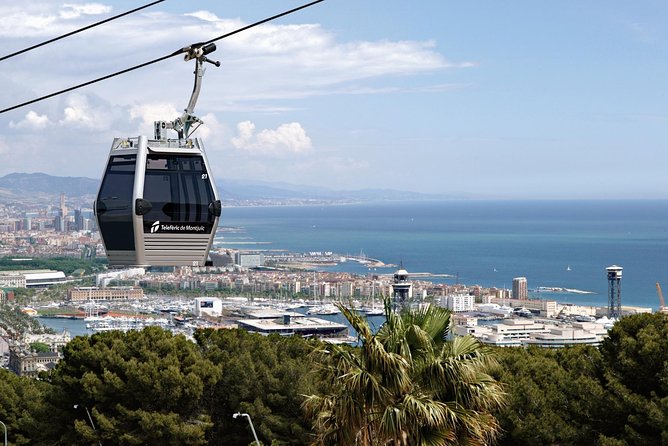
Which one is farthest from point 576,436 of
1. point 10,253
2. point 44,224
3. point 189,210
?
point 44,224

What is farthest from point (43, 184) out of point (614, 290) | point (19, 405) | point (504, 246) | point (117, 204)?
point (117, 204)

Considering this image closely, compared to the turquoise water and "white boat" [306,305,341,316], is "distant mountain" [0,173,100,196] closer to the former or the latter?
the turquoise water

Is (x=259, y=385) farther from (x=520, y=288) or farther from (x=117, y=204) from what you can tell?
(x=520, y=288)

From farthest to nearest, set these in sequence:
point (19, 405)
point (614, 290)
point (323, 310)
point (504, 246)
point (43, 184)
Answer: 1. point (43, 184)
2. point (504, 246)
3. point (323, 310)
4. point (614, 290)
5. point (19, 405)

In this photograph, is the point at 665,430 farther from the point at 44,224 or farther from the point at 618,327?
the point at 44,224

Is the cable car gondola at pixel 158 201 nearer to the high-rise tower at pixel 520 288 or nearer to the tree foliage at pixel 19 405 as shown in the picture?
the tree foliage at pixel 19 405

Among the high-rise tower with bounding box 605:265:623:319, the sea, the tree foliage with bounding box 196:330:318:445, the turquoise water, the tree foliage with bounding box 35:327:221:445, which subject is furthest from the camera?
the turquoise water

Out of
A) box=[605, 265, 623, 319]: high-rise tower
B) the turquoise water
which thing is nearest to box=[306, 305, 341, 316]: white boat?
the turquoise water
